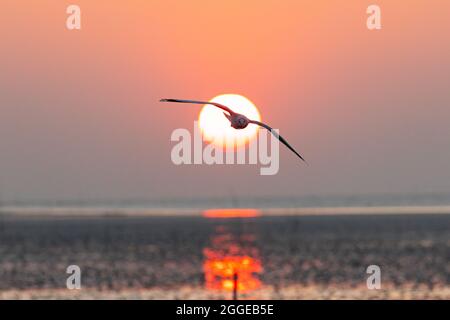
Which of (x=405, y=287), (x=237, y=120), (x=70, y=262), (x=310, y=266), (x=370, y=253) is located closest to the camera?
(x=237, y=120)

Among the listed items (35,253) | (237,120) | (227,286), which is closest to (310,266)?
(227,286)

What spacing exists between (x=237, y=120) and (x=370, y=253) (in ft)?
306

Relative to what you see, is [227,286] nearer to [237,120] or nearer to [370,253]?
[237,120]
